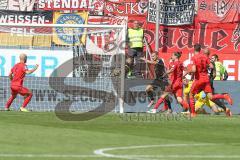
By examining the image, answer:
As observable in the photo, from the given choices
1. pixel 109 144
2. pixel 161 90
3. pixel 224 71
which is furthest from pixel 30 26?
pixel 109 144

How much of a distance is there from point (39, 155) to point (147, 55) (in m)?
19.0

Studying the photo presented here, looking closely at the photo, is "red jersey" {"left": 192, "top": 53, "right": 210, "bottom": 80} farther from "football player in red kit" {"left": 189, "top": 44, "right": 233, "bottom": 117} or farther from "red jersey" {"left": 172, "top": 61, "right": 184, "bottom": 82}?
"red jersey" {"left": 172, "top": 61, "right": 184, "bottom": 82}

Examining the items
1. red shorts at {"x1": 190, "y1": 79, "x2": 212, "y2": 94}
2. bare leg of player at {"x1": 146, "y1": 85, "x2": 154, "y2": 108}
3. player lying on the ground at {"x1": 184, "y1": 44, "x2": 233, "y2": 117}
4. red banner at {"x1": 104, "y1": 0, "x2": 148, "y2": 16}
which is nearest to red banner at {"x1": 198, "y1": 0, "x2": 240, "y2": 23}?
red banner at {"x1": 104, "y1": 0, "x2": 148, "y2": 16}

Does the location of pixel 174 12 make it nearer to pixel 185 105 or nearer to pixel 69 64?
pixel 69 64

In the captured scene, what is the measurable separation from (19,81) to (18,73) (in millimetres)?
237

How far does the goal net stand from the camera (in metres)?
26.4

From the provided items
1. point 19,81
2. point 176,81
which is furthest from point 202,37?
point 19,81

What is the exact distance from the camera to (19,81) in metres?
25.4

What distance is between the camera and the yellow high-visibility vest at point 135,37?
3023 cm

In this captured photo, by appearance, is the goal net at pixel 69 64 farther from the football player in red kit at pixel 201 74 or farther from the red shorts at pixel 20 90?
the football player in red kit at pixel 201 74

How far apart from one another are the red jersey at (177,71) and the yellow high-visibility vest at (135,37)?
15.7ft

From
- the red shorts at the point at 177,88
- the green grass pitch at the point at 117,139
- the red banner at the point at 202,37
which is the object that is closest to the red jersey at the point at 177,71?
the red shorts at the point at 177,88

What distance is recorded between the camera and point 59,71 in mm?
26844

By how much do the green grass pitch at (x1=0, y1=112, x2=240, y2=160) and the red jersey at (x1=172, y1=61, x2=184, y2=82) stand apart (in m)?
3.77
